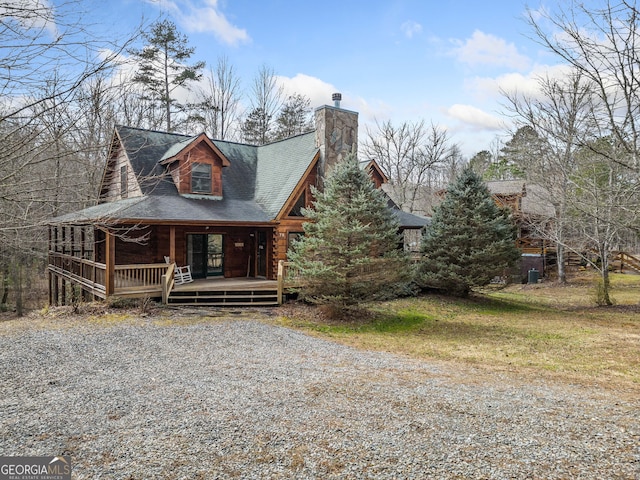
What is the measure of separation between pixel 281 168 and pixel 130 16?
42.1 feet

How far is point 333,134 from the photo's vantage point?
15898 mm

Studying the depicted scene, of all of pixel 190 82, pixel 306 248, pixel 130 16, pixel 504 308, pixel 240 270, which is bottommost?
pixel 504 308

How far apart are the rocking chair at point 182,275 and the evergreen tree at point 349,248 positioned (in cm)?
486

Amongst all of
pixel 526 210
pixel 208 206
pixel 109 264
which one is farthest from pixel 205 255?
pixel 526 210

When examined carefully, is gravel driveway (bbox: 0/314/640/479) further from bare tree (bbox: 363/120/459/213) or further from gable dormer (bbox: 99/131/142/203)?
bare tree (bbox: 363/120/459/213)

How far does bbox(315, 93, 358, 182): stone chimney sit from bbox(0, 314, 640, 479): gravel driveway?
9.90 metres

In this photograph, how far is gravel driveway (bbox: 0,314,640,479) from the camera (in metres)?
3.68

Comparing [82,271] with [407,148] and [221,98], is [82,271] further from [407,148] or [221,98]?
[407,148]

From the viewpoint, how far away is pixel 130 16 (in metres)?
4.25

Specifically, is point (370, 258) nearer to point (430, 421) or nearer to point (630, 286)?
point (430, 421)

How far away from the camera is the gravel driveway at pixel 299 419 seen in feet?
12.1

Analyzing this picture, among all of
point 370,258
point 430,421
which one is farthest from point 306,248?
point 430,421

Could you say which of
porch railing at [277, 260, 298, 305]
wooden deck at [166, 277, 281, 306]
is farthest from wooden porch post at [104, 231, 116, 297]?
porch railing at [277, 260, 298, 305]

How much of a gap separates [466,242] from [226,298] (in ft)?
30.7
